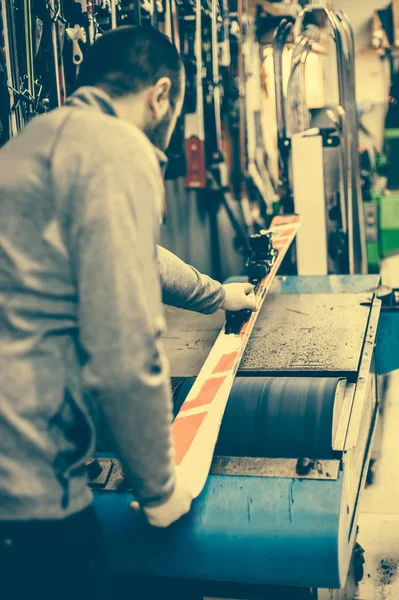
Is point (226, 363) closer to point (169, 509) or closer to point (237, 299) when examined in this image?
point (237, 299)

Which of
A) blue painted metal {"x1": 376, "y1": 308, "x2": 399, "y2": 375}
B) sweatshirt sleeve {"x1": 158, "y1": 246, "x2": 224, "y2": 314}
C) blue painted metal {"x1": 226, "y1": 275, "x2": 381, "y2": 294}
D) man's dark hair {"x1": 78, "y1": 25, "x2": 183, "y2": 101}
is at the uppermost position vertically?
man's dark hair {"x1": 78, "y1": 25, "x2": 183, "y2": 101}

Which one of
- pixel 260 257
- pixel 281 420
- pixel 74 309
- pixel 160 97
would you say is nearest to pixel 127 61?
pixel 160 97

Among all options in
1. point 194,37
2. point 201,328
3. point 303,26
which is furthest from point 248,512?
point 194,37

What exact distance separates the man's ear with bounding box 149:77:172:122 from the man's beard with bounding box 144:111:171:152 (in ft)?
0.06

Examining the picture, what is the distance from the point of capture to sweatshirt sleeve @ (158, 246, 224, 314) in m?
2.10

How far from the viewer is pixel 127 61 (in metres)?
1.36

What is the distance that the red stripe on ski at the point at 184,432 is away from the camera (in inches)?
69.4

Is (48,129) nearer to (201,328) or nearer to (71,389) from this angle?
(71,389)

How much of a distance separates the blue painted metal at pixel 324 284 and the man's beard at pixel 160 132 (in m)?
1.87

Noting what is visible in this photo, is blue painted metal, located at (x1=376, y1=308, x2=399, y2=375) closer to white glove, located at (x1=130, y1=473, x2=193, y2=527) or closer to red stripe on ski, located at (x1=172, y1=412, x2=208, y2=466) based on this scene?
red stripe on ski, located at (x1=172, y1=412, x2=208, y2=466)

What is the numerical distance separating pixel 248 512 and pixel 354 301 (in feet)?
5.36

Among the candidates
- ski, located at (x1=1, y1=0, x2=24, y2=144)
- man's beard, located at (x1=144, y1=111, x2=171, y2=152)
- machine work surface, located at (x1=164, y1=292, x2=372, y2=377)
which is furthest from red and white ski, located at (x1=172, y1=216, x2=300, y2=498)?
ski, located at (x1=1, y1=0, x2=24, y2=144)

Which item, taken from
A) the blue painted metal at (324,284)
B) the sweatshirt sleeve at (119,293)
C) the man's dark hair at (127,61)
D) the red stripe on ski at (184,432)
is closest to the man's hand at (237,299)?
the red stripe on ski at (184,432)

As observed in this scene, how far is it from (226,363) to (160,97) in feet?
3.32
